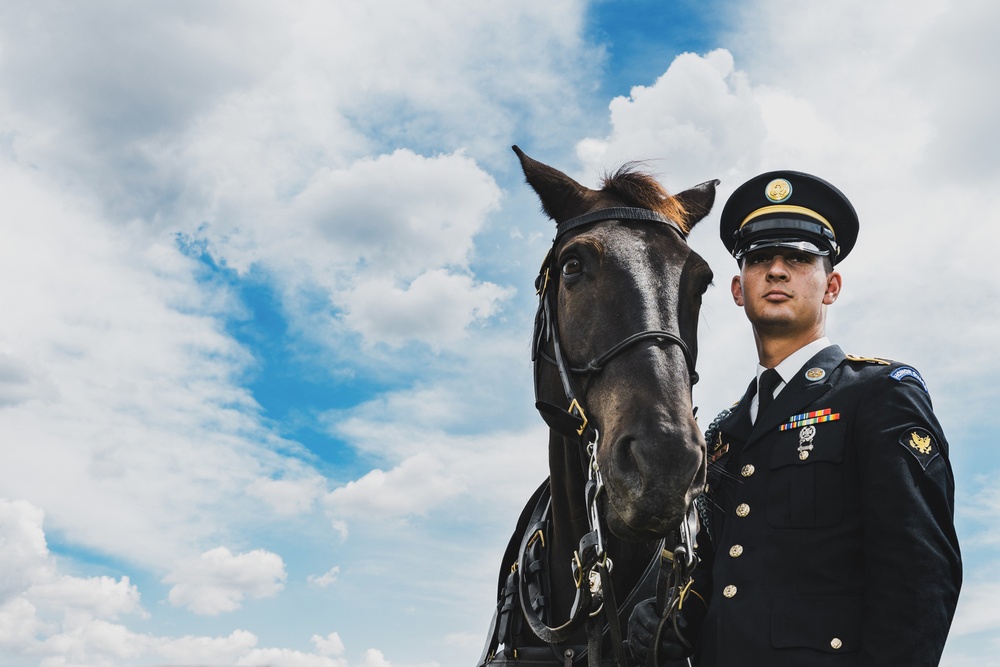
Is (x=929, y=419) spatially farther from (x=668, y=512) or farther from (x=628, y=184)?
(x=628, y=184)

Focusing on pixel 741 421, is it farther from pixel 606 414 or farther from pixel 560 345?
pixel 560 345

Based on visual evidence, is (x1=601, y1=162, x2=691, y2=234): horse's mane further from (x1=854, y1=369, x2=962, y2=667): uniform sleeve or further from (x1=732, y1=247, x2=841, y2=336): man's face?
(x1=854, y1=369, x2=962, y2=667): uniform sleeve

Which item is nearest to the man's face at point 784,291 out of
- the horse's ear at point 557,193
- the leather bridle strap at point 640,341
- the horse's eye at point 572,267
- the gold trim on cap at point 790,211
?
the gold trim on cap at point 790,211

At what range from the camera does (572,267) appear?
4910 mm

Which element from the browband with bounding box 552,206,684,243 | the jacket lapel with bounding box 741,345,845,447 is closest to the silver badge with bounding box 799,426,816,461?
the jacket lapel with bounding box 741,345,845,447

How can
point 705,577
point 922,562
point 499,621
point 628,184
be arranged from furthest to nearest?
point 499,621 → point 628,184 → point 705,577 → point 922,562

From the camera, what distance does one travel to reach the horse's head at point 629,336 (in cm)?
386

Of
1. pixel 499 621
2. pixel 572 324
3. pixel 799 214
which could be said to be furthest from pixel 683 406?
pixel 499 621

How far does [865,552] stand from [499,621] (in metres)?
2.93

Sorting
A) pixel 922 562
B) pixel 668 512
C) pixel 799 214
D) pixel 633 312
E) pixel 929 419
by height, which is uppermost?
pixel 799 214

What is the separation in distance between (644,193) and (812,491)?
227 cm

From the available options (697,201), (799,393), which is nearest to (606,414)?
(799,393)

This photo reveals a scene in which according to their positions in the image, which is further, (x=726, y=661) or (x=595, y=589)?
(x=595, y=589)

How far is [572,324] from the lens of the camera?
4.80 meters
